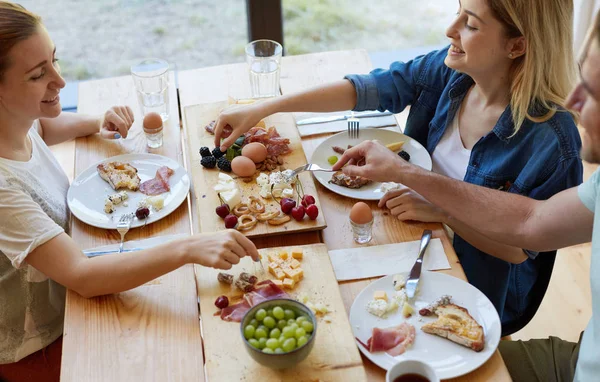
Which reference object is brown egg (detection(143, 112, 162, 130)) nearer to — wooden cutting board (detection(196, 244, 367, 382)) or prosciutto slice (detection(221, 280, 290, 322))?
wooden cutting board (detection(196, 244, 367, 382))

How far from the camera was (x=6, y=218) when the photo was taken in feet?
5.67

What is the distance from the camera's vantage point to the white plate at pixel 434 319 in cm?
156

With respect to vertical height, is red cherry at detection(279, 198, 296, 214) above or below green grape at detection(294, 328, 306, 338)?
below

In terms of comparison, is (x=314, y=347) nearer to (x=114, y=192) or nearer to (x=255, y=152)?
(x=255, y=152)

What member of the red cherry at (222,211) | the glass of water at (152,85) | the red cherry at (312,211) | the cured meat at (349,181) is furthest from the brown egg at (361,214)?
the glass of water at (152,85)

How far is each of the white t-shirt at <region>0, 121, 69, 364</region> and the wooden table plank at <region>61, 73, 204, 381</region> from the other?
0.44ft

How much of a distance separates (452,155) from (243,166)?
713 millimetres

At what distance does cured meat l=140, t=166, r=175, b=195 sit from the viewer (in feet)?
6.91

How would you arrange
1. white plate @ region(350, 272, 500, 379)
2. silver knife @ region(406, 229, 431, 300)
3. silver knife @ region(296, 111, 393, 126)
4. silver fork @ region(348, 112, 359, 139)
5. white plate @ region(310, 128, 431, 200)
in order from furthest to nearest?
silver knife @ region(296, 111, 393, 126) < silver fork @ region(348, 112, 359, 139) < white plate @ region(310, 128, 431, 200) < silver knife @ region(406, 229, 431, 300) < white plate @ region(350, 272, 500, 379)

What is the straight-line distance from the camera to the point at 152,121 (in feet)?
7.47

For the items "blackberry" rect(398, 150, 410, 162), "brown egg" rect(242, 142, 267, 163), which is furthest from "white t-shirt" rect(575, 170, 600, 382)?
"brown egg" rect(242, 142, 267, 163)

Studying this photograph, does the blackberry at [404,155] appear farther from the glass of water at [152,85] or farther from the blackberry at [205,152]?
the glass of water at [152,85]

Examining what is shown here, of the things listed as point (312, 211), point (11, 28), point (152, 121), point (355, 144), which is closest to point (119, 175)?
point (152, 121)

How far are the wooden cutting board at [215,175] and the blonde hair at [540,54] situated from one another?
26.7 inches
